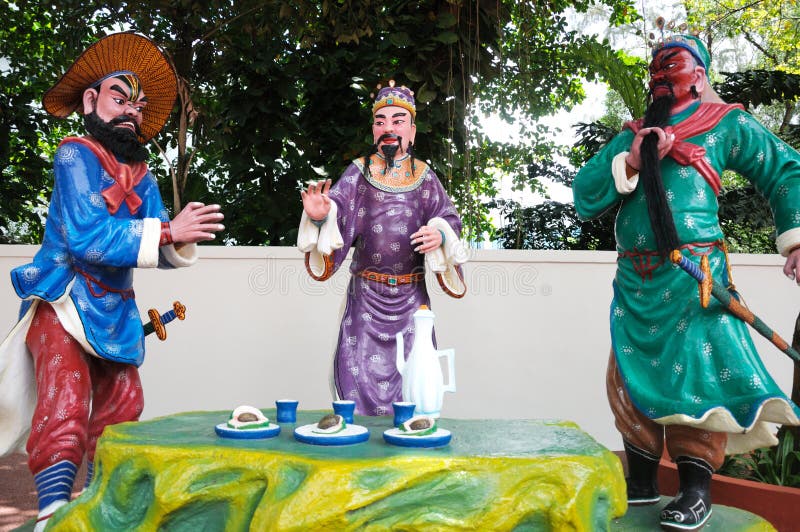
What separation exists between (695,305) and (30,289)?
2479 mm

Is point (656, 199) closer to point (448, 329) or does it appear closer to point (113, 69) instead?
point (113, 69)

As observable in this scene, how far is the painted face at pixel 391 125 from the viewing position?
3.34 meters

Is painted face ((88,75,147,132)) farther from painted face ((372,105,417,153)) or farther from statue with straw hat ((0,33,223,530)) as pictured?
painted face ((372,105,417,153))

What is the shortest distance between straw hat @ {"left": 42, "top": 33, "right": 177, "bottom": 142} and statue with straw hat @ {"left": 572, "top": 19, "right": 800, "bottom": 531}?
6.16ft

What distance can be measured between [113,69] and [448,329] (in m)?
2.95

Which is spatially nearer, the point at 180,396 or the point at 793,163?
the point at 793,163

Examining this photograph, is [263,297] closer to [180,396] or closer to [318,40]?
[180,396]

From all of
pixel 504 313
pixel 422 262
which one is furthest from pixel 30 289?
pixel 504 313

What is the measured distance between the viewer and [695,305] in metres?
2.76

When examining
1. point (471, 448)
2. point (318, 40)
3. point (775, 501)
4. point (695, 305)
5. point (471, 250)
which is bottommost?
point (775, 501)

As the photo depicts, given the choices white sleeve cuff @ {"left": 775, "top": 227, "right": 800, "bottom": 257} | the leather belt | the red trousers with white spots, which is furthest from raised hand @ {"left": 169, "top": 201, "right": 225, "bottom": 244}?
white sleeve cuff @ {"left": 775, "top": 227, "right": 800, "bottom": 257}

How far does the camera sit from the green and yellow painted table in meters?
1.96

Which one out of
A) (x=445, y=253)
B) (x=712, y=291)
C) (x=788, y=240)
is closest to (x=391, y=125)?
(x=445, y=253)

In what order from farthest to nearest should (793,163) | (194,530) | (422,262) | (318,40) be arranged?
1. (318,40)
2. (422,262)
3. (793,163)
4. (194,530)
